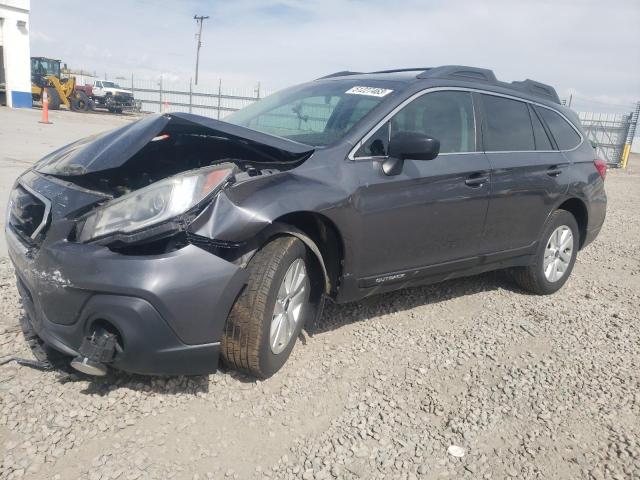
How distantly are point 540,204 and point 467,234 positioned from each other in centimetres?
97

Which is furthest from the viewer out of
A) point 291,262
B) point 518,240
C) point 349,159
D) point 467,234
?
point 518,240

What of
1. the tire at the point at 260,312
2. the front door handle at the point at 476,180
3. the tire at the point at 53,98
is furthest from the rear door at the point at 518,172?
the tire at the point at 53,98

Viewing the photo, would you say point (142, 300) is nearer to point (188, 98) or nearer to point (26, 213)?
point (26, 213)

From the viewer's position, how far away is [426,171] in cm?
358

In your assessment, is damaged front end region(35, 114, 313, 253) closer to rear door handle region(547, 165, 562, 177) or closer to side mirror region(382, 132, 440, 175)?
side mirror region(382, 132, 440, 175)

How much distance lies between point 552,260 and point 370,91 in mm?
2419

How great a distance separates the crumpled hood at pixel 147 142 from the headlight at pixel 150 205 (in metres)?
0.31

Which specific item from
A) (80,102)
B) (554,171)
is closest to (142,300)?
(554,171)

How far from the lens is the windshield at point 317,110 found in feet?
11.4

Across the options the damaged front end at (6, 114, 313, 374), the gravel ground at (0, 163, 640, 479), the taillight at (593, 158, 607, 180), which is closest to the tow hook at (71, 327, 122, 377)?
the damaged front end at (6, 114, 313, 374)

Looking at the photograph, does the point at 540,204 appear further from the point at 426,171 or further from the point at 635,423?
the point at 635,423

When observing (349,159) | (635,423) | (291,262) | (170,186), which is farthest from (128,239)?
(635,423)

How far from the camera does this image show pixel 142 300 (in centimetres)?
236

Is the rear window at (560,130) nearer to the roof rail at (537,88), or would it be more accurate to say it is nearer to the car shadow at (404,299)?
the roof rail at (537,88)
